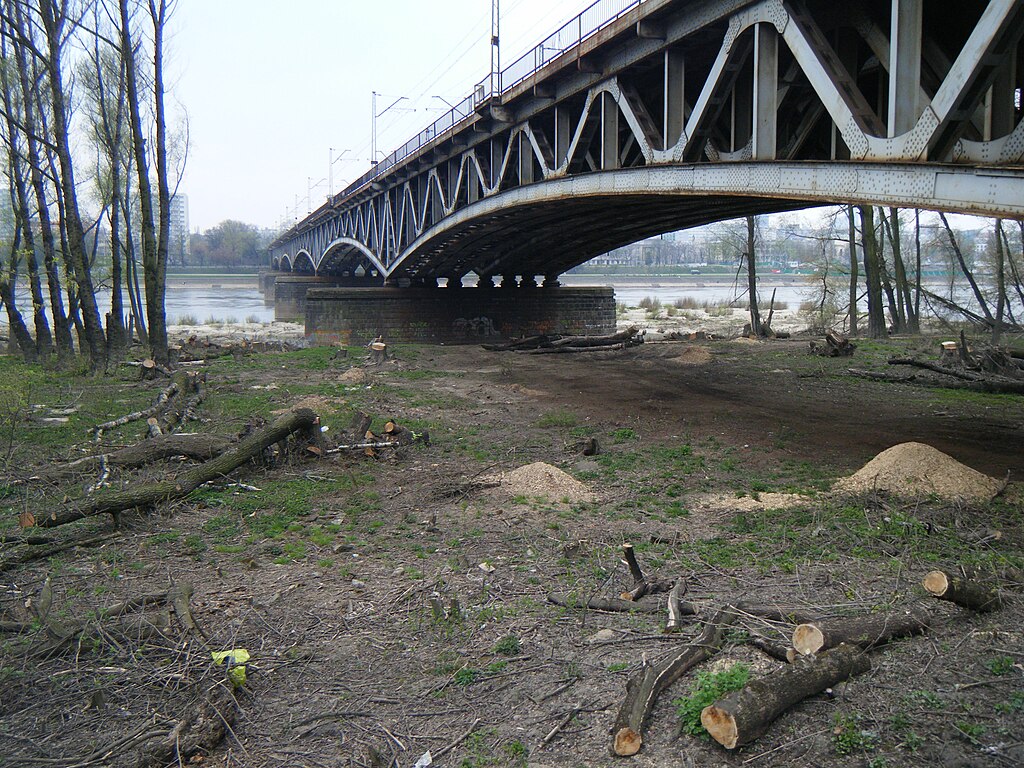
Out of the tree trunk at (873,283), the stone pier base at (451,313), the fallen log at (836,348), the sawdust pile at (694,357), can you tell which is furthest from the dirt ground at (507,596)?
the stone pier base at (451,313)

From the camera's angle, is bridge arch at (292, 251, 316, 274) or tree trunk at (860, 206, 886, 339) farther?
bridge arch at (292, 251, 316, 274)

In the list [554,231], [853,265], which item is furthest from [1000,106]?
[853,265]

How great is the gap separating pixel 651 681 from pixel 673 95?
11.4 metres

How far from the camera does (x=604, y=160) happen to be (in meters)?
15.3

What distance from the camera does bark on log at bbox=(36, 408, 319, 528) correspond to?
7059 mm

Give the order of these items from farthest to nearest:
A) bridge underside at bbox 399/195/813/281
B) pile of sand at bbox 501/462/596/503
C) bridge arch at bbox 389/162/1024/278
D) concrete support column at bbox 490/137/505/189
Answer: concrete support column at bbox 490/137/505/189 < bridge underside at bbox 399/195/813/281 < pile of sand at bbox 501/462/596/503 < bridge arch at bbox 389/162/1024/278

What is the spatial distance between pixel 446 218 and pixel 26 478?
17.9m

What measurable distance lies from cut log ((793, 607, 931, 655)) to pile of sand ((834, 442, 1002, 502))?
10.6 ft

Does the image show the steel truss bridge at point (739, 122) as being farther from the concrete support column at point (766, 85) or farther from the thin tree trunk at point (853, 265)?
the thin tree trunk at point (853, 265)

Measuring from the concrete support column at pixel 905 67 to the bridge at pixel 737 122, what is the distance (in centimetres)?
2

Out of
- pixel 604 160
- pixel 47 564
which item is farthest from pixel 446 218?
pixel 47 564

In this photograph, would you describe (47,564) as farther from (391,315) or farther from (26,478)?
(391,315)

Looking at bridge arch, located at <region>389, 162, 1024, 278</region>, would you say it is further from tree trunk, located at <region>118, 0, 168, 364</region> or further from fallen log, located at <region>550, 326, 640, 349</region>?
tree trunk, located at <region>118, 0, 168, 364</region>

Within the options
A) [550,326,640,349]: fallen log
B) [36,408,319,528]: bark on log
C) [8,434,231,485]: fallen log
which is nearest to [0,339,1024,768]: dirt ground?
[36,408,319,528]: bark on log
